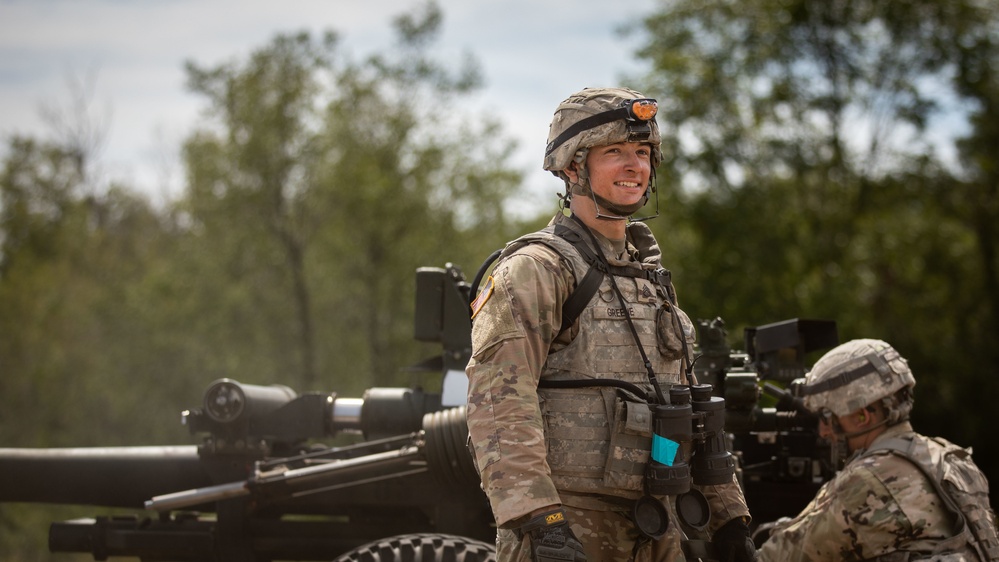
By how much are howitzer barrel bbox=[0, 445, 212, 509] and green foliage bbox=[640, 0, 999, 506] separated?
16357mm

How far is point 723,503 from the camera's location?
3.85 metres

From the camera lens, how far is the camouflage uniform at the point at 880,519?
14.1 ft

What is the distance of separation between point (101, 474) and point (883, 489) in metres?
4.05

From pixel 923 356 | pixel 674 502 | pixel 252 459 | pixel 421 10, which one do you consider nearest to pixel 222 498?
pixel 252 459

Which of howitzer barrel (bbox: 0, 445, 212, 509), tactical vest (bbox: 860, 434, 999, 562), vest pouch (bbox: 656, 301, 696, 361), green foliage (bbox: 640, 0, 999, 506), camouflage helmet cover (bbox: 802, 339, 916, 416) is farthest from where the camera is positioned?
green foliage (bbox: 640, 0, 999, 506)

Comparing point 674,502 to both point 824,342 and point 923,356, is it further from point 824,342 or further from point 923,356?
point 923,356

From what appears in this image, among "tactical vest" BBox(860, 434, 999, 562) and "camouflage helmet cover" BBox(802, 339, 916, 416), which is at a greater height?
"camouflage helmet cover" BBox(802, 339, 916, 416)

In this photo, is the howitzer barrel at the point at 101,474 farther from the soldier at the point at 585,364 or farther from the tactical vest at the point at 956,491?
the tactical vest at the point at 956,491

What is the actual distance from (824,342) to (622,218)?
8.12 ft

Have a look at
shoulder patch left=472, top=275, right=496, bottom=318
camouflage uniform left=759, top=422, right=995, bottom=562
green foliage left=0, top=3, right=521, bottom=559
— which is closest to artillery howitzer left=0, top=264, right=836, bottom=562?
camouflage uniform left=759, top=422, right=995, bottom=562

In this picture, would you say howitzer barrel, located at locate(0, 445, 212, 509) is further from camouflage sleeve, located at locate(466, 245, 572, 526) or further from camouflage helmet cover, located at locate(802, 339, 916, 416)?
camouflage helmet cover, located at locate(802, 339, 916, 416)

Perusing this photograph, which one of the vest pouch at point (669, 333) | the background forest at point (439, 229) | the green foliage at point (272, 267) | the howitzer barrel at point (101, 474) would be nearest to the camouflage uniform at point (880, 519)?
the vest pouch at point (669, 333)

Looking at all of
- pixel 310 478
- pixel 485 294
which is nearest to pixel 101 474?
pixel 310 478

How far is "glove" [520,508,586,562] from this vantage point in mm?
3092
